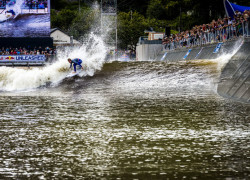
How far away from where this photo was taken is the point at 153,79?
30.2 meters

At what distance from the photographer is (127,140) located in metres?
10.0

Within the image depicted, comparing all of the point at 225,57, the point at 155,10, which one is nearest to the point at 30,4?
the point at 225,57

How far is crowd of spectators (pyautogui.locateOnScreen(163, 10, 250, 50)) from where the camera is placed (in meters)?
26.9

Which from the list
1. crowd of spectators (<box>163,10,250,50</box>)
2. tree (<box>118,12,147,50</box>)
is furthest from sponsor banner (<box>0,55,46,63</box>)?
tree (<box>118,12,147,50</box>)

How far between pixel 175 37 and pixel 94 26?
56.6m

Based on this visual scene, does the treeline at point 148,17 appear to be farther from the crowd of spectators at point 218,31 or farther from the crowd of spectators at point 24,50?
the crowd of spectators at point 218,31

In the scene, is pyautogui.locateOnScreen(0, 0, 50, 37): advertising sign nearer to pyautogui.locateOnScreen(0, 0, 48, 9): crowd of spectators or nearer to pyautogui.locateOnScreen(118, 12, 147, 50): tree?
pyautogui.locateOnScreen(0, 0, 48, 9): crowd of spectators

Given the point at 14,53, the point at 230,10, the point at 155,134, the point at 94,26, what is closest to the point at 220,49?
Answer: the point at 230,10

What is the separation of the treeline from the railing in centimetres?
3265

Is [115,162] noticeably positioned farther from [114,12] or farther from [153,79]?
[114,12]

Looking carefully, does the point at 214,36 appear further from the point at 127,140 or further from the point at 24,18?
the point at 24,18

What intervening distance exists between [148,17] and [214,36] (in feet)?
246

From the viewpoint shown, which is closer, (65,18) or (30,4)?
(30,4)

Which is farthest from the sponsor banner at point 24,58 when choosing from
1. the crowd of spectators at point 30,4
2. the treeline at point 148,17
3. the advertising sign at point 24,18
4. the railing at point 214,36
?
the treeline at point 148,17
